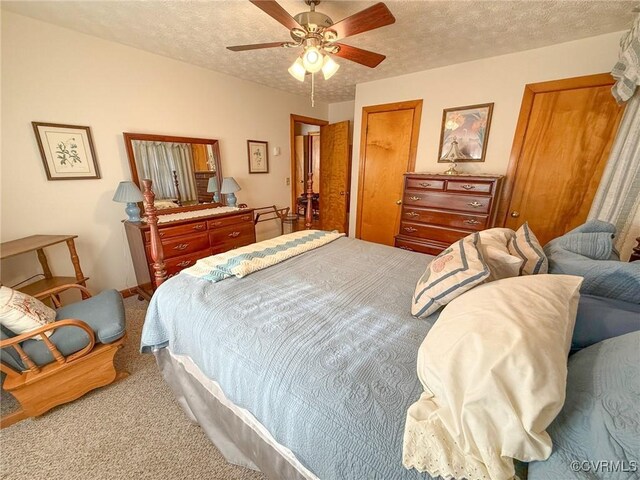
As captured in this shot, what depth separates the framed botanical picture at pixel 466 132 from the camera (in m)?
2.61

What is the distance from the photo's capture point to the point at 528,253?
1091mm

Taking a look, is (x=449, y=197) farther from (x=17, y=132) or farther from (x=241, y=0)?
(x=17, y=132)

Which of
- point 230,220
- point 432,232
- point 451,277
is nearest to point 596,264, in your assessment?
point 451,277

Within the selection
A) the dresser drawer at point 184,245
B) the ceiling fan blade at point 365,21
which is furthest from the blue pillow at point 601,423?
the dresser drawer at point 184,245

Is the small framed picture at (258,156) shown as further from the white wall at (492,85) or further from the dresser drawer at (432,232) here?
the dresser drawer at (432,232)

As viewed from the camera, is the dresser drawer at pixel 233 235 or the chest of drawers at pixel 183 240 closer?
the chest of drawers at pixel 183 240

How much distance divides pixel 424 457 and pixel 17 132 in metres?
3.20

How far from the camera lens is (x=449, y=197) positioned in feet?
7.96

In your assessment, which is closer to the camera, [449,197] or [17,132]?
[17,132]

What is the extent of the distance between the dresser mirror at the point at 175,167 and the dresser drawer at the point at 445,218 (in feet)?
7.88

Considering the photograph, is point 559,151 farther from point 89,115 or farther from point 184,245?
point 89,115

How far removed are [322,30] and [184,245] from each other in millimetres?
2200

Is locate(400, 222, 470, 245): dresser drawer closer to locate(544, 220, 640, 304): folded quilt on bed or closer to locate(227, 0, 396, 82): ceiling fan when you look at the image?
locate(544, 220, 640, 304): folded quilt on bed

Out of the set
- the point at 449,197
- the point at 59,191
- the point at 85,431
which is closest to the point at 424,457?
the point at 85,431
